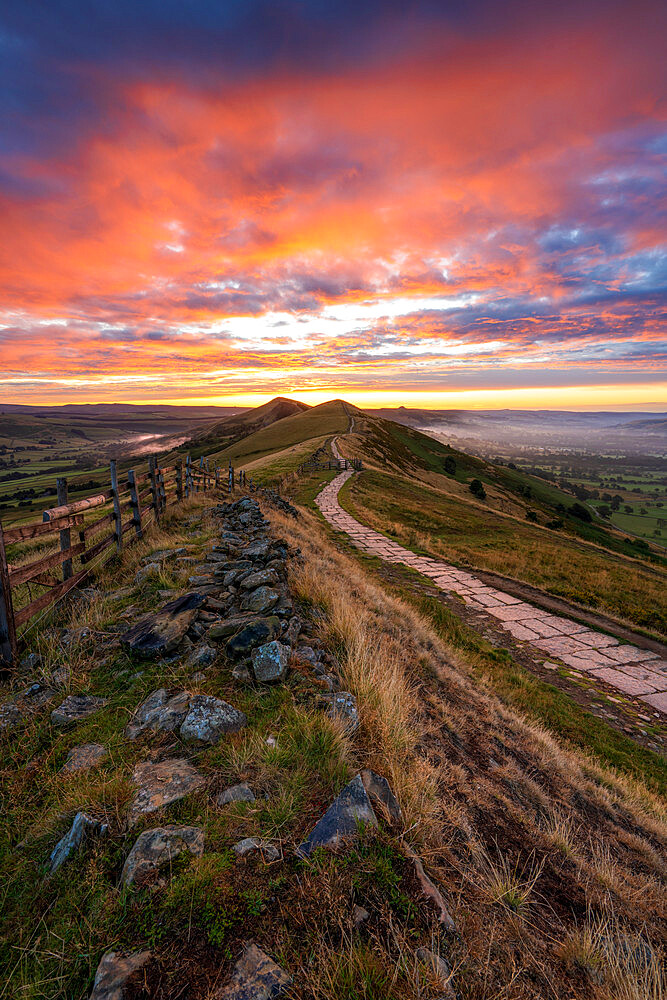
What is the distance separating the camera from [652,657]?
8.58 metres

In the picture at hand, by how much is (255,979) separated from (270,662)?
2.28 meters

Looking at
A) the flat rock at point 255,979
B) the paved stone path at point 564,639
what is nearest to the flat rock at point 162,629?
the flat rock at point 255,979

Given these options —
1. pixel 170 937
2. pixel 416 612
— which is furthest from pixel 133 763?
pixel 416 612

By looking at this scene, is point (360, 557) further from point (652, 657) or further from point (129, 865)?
point (129, 865)

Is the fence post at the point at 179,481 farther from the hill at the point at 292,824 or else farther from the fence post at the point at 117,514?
the hill at the point at 292,824

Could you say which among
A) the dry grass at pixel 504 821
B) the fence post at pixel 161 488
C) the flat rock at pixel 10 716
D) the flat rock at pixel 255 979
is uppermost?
the fence post at pixel 161 488

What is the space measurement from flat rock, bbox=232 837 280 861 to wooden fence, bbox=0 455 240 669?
393 cm

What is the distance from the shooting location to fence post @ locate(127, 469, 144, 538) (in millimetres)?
8695

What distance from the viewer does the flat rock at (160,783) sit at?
8.38 ft

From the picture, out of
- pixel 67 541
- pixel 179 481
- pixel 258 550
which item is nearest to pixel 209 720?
pixel 258 550

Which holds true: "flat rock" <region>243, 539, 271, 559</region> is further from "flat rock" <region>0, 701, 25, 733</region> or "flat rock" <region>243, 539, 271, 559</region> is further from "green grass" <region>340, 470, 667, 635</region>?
"green grass" <region>340, 470, 667, 635</region>

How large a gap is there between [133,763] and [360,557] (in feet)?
35.5

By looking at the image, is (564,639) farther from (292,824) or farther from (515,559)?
(292,824)

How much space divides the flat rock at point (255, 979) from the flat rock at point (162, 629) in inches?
118
